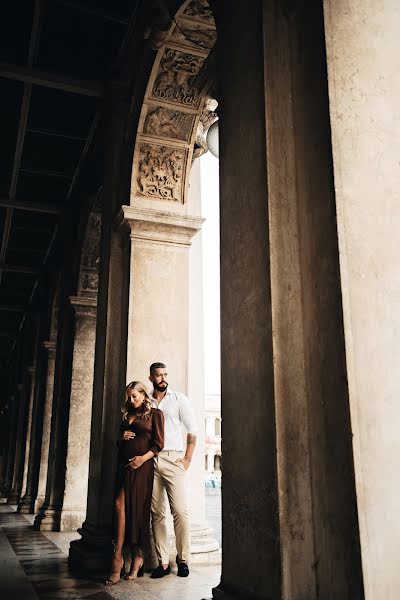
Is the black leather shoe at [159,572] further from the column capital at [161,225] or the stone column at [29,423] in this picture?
the stone column at [29,423]

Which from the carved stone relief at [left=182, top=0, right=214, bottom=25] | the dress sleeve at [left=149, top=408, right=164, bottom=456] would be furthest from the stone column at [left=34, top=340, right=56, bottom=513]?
the carved stone relief at [left=182, top=0, right=214, bottom=25]

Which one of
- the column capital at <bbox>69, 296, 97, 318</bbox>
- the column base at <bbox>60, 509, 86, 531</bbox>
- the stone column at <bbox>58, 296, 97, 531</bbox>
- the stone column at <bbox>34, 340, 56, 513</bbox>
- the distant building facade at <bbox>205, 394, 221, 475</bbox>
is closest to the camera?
the column base at <bbox>60, 509, 86, 531</bbox>

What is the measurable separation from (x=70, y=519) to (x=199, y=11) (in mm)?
7547

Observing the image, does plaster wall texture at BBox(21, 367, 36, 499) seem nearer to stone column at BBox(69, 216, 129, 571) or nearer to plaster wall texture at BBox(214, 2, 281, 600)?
stone column at BBox(69, 216, 129, 571)

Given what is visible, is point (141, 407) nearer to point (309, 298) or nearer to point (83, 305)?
point (309, 298)

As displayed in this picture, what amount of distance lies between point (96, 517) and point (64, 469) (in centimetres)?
382

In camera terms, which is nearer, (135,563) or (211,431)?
(135,563)

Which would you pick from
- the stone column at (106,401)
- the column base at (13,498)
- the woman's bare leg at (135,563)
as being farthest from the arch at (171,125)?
the column base at (13,498)

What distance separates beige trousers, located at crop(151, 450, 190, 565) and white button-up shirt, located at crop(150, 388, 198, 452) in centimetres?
8

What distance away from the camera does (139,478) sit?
459 centimetres

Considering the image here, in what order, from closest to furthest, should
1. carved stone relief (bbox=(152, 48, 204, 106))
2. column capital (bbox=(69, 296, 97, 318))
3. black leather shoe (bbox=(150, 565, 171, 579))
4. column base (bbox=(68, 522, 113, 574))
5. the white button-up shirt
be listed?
black leather shoe (bbox=(150, 565, 171, 579)) < the white button-up shirt < column base (bbox=(68, 522, 113, 574)) < carved stone relief (bbox=(152, 48, 204, 106)) < column capital (bbox=(69, 296, 97, 318))

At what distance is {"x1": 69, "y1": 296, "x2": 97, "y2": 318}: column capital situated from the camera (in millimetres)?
9750

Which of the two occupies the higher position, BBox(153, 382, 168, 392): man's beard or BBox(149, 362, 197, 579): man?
BBox(153, 382, 168, 392): man's beard

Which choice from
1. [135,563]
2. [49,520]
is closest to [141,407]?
[135,563]
